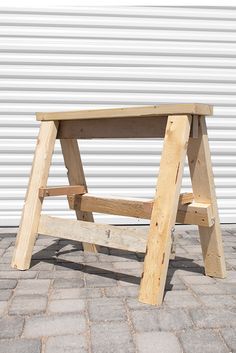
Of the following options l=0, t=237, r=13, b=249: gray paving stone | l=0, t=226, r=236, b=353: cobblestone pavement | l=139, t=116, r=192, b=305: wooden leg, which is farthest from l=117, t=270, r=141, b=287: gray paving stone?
l=0, t=237, r=13, b=249: gray paving stone

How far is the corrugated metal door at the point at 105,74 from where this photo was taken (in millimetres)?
4750

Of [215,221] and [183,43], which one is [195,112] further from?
[183,43]

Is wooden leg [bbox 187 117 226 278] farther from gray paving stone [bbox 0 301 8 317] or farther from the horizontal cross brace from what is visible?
gray paving stone [bbox 0 301 8 317]

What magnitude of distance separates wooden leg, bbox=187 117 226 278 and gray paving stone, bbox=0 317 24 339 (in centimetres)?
151

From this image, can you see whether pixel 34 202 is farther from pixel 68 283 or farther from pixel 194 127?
pixel 194 127

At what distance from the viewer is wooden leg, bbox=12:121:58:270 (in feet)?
10.3

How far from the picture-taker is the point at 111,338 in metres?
1.98

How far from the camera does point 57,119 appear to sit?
10.2 feet

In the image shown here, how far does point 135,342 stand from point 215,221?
127cm

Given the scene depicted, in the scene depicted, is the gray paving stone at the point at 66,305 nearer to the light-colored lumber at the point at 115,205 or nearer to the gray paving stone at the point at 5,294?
the gray paving stone at the point at 5,294

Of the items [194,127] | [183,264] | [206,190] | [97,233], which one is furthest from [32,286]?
[194,127]

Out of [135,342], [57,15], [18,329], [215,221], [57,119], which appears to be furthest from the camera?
[57,15]

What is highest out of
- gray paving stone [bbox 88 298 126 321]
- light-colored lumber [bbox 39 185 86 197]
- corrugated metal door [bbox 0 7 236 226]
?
corrugated metal door [bbox 0 7 236 226]

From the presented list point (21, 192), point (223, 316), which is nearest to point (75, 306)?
point (223, 316)
